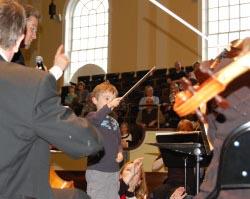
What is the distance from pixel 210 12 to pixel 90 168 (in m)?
10.2

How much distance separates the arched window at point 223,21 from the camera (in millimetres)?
12609

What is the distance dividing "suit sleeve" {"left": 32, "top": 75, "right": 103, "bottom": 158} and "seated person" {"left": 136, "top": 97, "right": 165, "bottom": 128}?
7.51m

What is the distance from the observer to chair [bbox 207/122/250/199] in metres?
1.73

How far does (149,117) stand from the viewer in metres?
9.73

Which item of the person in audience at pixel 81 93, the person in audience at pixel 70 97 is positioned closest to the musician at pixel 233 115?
the person in audience at pixel 81 93

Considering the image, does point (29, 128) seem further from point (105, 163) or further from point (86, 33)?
point (86, 33)

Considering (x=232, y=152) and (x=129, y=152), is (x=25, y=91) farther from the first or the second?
(x=129, y=152)

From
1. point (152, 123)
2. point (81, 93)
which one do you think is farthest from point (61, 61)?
point (81, 93)

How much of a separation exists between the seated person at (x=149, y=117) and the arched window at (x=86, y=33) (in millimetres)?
5454

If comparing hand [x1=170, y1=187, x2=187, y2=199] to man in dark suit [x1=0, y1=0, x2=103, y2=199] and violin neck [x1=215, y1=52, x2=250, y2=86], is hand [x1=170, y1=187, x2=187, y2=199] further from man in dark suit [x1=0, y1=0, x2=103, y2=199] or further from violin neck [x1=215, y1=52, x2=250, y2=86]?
violin neck [x1=215, y1=52, x2=250, y2=86]

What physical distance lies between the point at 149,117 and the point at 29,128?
7.92 meters

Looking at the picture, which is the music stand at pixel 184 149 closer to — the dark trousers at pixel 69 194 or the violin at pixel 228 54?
the dark trousers at pixel 69 194

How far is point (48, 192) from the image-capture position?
198 cm

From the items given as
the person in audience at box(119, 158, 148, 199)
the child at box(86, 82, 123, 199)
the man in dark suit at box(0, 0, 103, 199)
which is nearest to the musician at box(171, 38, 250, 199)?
the man in dark suit at box(0, 0, 103, 199)
